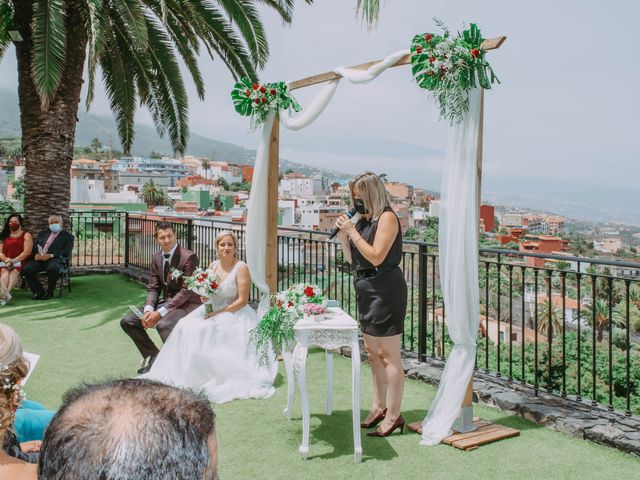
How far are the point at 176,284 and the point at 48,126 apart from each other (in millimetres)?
5097

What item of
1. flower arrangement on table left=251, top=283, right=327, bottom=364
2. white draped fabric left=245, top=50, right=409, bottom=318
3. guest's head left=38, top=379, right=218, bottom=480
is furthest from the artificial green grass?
guest's head left=38, top=379, right=218, bottom=480

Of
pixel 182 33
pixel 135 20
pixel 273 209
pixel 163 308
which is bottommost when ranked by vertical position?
pixel 163 308

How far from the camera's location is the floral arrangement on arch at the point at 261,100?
17.5 feet

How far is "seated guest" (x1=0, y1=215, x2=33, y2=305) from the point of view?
8844 millimetres

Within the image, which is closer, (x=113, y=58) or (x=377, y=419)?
(x=377, y=419)

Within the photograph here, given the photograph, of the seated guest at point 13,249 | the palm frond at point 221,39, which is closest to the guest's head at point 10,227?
the seated guest at point 13,249

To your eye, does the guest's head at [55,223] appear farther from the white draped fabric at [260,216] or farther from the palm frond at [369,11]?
the palm frond at [369,11]

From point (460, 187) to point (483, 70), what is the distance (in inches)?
28.8

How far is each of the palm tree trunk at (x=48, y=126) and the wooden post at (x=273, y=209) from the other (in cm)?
524

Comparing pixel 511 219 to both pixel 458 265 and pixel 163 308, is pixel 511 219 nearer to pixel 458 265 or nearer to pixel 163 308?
pixel 163 308

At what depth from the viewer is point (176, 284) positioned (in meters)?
5.66

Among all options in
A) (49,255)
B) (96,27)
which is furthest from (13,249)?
(96,27)

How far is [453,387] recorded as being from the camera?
12.5ft

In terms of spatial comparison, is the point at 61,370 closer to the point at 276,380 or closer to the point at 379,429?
the point at 276,380
